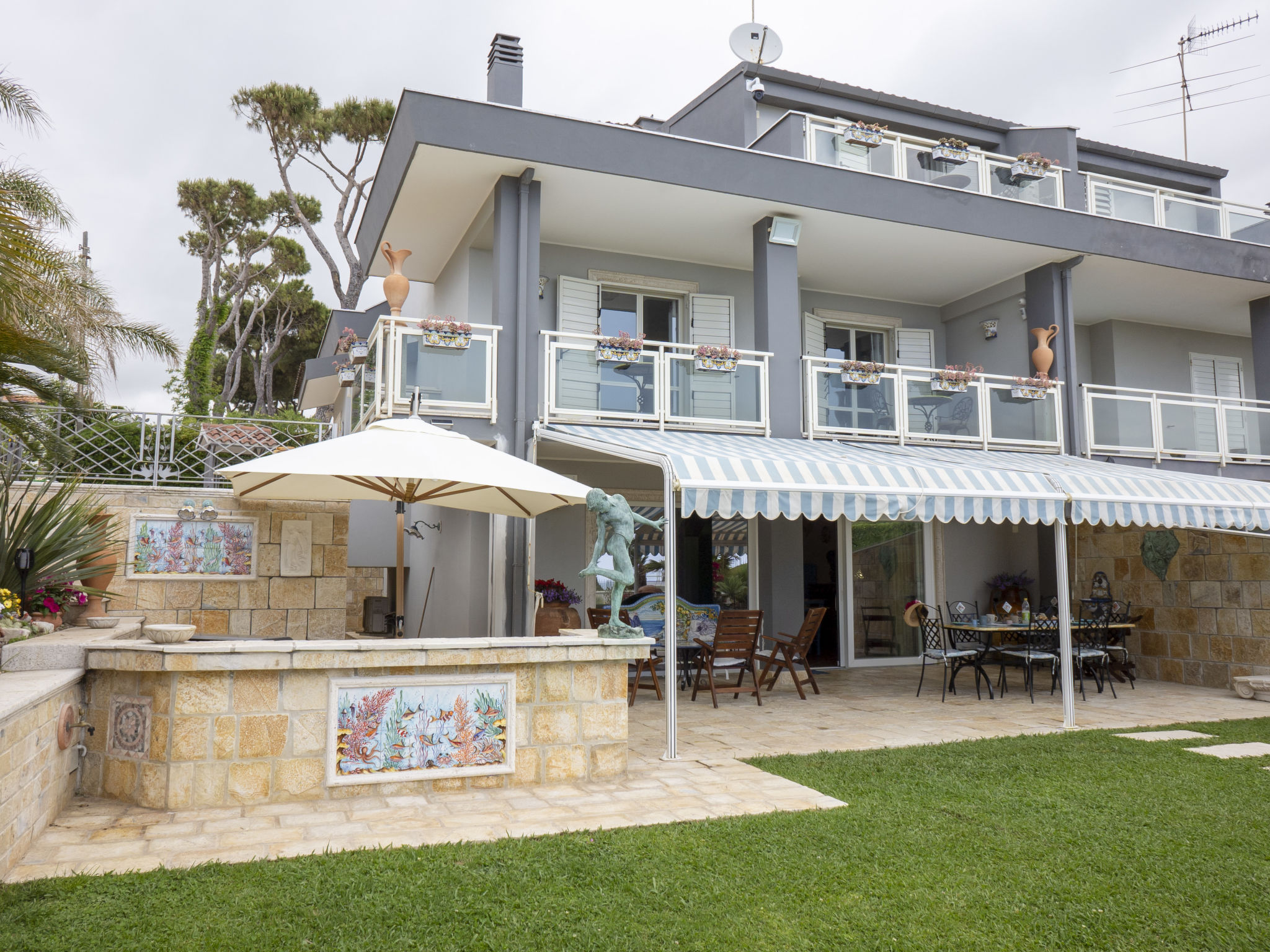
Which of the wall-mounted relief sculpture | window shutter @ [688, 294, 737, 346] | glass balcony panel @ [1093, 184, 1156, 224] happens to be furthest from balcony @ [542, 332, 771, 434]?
glass balcony panel @ [1093, 184, 1156, 224]

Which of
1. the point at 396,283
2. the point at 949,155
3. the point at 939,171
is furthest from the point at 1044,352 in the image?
the point at 396,283

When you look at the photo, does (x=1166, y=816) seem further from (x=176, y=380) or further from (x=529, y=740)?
(x=176, y=380)

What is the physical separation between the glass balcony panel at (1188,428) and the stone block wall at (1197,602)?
1616 millimetres

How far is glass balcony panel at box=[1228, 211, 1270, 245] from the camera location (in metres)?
13.6

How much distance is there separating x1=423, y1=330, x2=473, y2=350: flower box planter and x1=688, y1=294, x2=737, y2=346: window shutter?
13.4 feet

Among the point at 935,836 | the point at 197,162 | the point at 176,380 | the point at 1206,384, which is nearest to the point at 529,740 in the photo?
the point at 935,836

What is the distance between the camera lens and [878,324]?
47.5ft

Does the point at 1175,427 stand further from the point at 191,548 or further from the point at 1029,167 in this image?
the point at 191,548

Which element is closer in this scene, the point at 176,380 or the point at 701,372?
the point at 701,372

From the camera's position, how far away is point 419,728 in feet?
18.6

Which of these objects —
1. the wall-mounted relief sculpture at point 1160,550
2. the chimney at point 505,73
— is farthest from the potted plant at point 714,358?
the wall-mounted relief sculpture at point 1160,550

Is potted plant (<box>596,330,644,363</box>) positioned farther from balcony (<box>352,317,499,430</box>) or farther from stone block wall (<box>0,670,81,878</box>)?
stone block wall (<box>0,670,81,878</box>)

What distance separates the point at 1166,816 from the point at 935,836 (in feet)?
5.09

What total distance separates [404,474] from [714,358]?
5.06 metres
